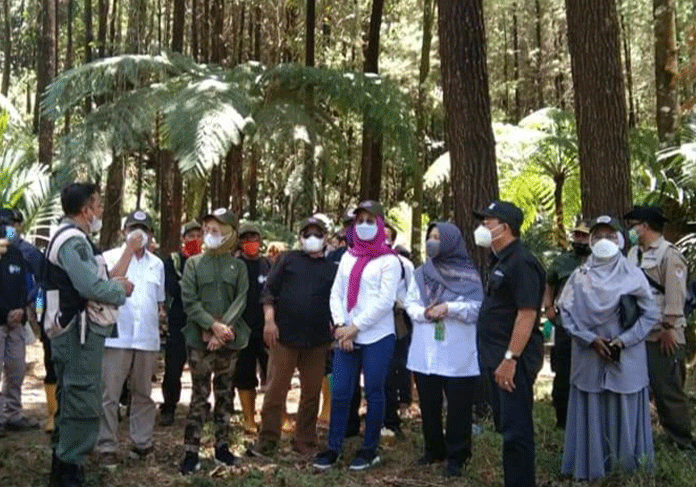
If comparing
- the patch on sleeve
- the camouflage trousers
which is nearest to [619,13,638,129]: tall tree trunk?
the camouflage trousers

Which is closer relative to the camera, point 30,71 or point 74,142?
point 74,142

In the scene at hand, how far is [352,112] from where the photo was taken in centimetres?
1183

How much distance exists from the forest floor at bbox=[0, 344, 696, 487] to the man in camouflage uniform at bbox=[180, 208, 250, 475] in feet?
1.29

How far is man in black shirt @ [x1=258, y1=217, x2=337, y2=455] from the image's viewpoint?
6.61m

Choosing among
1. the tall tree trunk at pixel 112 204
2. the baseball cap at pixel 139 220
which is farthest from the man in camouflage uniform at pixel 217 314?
the tall tree trunk at pixel 112 204

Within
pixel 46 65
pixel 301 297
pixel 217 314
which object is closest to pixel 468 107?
pixel 301 297

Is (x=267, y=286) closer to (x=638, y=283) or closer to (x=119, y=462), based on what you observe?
(x=119, y=462)

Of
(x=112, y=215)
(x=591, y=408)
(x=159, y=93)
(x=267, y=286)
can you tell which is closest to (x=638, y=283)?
(x=591, y=408)

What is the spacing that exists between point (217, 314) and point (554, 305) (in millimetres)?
3160

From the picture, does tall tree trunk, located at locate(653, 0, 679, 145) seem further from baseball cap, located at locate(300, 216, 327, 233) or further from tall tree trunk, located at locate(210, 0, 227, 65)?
tall tree trunk, located at locate(210, 0, 227, 65)

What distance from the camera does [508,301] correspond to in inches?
207

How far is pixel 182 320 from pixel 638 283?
3.90 metres

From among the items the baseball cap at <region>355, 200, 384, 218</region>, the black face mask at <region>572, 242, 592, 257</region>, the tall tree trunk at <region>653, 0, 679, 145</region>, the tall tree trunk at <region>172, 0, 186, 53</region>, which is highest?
the tall tree trunk at <region>172, 0, 186, 53</region>

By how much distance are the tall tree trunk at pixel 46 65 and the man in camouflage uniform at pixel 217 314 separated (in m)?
8.34
